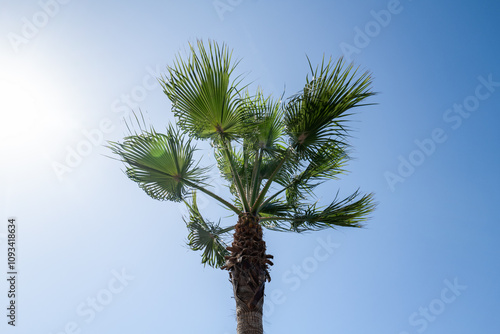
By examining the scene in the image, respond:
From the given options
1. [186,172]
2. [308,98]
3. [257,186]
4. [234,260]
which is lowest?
[234,260]

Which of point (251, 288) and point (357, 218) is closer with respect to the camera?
point (251, 288)

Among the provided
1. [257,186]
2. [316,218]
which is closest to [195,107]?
[257,186]

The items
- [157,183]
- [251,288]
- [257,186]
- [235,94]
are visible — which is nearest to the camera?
[251,288]

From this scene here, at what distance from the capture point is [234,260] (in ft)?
19.9

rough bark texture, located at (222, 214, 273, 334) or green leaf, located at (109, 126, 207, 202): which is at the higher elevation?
green leaf, located at (109, 126, 207, 202)

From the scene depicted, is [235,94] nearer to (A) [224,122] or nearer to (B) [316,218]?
(A) [224,122]

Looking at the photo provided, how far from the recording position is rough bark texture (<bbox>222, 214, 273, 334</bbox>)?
5.59 meters

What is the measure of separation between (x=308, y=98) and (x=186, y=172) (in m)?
2.40

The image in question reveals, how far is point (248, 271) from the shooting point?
5.84 m

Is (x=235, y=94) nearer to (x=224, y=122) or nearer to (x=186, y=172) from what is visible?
(x=224, y=122)

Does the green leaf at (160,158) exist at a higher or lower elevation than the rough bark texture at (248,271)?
higher

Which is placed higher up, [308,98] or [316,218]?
[308,98]

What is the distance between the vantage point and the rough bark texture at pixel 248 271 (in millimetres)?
5594

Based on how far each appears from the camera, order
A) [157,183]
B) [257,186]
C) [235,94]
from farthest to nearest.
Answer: [157,183]
[257,186]
[235,94]
